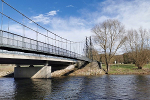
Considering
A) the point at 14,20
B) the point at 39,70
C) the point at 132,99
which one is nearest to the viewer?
the point at 132,99

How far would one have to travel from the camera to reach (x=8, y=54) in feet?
103

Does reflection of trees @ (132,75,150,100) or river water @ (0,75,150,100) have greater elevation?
reflection of trees @ (132,75,150,100)

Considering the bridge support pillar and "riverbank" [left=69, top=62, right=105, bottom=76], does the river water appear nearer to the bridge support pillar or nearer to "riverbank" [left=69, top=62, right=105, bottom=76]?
the bridge support pillar

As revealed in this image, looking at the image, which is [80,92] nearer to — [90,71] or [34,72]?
[34,72]

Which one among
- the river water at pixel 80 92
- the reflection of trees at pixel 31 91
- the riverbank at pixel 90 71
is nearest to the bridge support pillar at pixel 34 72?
the riverbank at pixel 90 71

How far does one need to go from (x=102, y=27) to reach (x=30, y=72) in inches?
1043

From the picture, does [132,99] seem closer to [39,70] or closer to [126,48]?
[39,70]

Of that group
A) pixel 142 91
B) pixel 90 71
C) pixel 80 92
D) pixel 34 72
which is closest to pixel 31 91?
pixel 80 92

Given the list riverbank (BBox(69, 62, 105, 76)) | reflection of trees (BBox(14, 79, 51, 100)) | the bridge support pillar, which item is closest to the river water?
reflection of trees (BBox(14, 79, 51, 100))

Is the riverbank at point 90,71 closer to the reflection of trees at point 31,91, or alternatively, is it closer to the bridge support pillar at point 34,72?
the bridge support pillar at point 34,72

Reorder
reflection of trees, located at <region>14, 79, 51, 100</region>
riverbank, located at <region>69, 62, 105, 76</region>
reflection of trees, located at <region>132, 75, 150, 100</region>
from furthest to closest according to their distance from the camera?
riverbank, located at <region>69, 62, 105, 76</region> < reflection of trees, located at <region>14, 79, 51, 100</region> < reflection of trees, located at <region>132, 75, 150, 100</region>

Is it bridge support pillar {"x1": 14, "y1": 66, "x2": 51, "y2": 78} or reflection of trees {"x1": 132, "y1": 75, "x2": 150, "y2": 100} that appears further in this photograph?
bridge support pillar {"x1": 14, "y1": 66, "x2": 51, "y2": 78}

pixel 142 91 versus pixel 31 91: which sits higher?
pixel 142 91

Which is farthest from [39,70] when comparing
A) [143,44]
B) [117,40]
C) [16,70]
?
[143,44]
